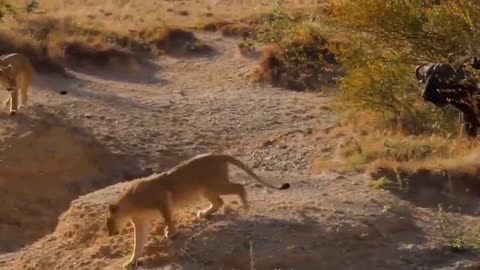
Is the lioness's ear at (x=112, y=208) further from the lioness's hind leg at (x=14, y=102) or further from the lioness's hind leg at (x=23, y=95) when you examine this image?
the lioness's hind leg at (x=23, y=95)

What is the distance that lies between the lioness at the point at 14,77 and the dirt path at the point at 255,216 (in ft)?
2.13

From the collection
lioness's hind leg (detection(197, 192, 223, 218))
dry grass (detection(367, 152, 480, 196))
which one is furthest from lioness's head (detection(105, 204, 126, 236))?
dry grass (detection(367, 152, 480, 196))

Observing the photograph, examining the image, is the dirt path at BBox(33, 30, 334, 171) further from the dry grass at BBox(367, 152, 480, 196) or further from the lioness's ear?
the lioness's ear

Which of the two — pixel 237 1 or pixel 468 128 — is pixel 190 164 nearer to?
pixel 468 128

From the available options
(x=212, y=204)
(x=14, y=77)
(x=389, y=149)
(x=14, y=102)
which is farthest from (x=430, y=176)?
(x=14, y=77)

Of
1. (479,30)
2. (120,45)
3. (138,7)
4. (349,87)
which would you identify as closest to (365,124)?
(349,87)

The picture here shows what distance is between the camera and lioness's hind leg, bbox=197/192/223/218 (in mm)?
9180

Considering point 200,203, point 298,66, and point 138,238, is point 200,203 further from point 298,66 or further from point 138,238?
point 298,66

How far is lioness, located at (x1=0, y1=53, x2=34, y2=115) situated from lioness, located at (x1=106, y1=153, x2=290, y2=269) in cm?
548

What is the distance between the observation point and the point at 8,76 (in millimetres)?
14125

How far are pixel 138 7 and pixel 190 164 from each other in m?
22.0

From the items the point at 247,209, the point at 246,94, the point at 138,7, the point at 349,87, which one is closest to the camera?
the point at 247,209

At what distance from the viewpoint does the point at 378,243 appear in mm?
9195

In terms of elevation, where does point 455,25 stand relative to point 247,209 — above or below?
above
